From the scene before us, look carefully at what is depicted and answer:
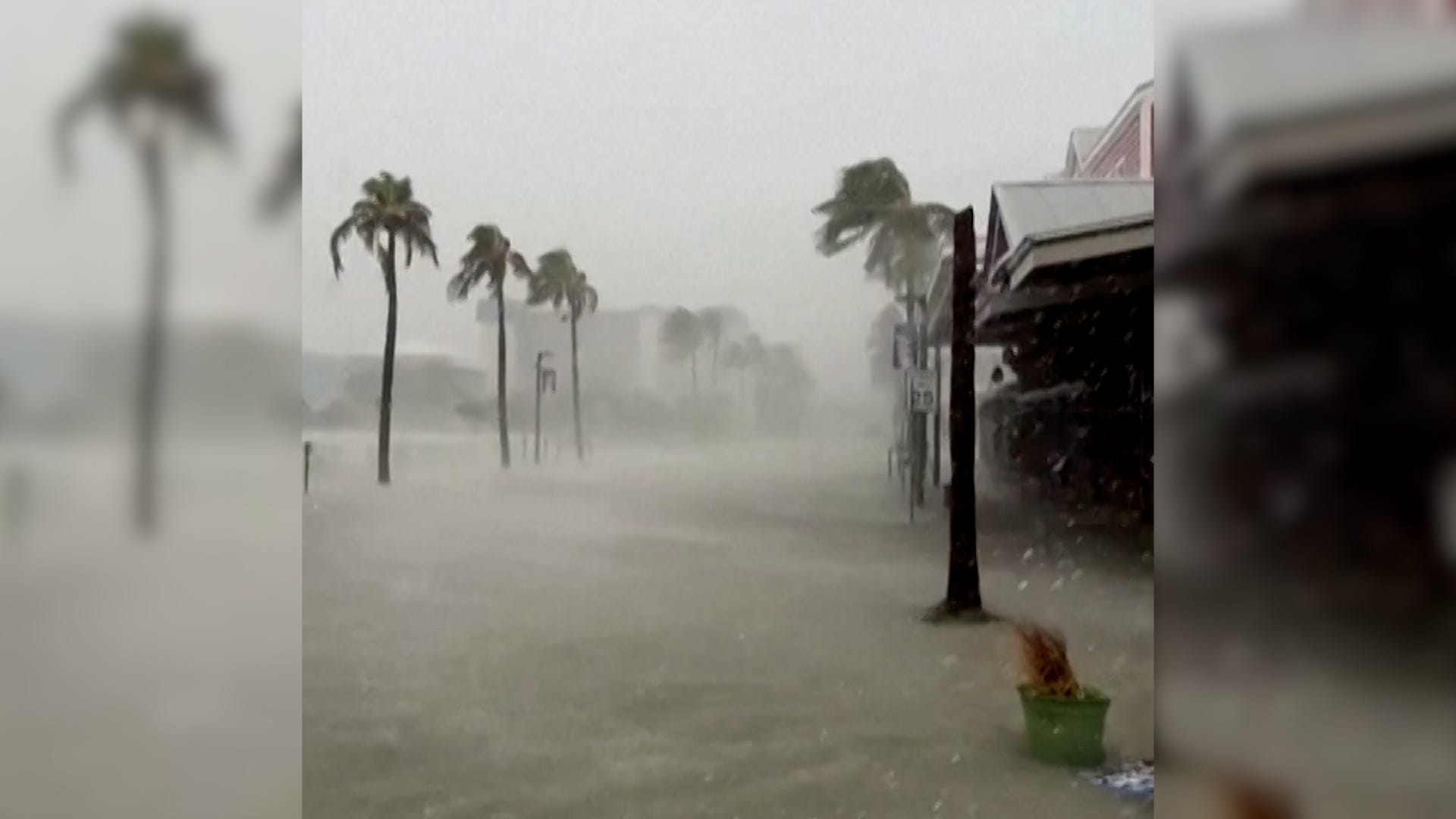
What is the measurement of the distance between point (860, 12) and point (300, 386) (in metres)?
0.92

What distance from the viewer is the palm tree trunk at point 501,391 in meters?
1.57

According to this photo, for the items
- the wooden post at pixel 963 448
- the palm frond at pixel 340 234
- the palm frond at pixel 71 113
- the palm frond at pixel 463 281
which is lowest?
the wooden post at pixel 963 448

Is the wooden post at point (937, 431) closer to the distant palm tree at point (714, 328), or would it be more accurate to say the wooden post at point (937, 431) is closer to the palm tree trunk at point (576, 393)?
the distant palm tree at point (714, 328)

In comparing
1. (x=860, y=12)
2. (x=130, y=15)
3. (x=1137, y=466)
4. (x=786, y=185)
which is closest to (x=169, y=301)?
(x=130, y=15)

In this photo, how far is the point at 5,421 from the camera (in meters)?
1.56

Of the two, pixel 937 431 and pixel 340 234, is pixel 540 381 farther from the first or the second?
pixel 937 431

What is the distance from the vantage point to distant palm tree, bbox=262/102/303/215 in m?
1.56

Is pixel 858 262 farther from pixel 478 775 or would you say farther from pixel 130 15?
pixel 130 15

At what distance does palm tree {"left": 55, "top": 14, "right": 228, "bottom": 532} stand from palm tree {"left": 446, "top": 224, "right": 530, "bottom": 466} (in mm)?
362

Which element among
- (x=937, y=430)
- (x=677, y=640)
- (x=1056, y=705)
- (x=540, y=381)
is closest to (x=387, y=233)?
(x=540, y=381)

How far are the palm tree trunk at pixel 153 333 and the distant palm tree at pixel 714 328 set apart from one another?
28.8 inches

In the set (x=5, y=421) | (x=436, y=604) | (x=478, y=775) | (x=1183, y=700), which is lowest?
(x=478, y=775)

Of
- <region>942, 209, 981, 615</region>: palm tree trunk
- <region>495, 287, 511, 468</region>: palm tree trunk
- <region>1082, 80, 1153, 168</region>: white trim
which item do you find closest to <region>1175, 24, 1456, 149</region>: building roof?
<region>1082, 80, 1153, 168</region>: white trim

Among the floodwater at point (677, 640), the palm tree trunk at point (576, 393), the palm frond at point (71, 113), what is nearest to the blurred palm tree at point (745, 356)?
the floodwater at point (677, 640)
